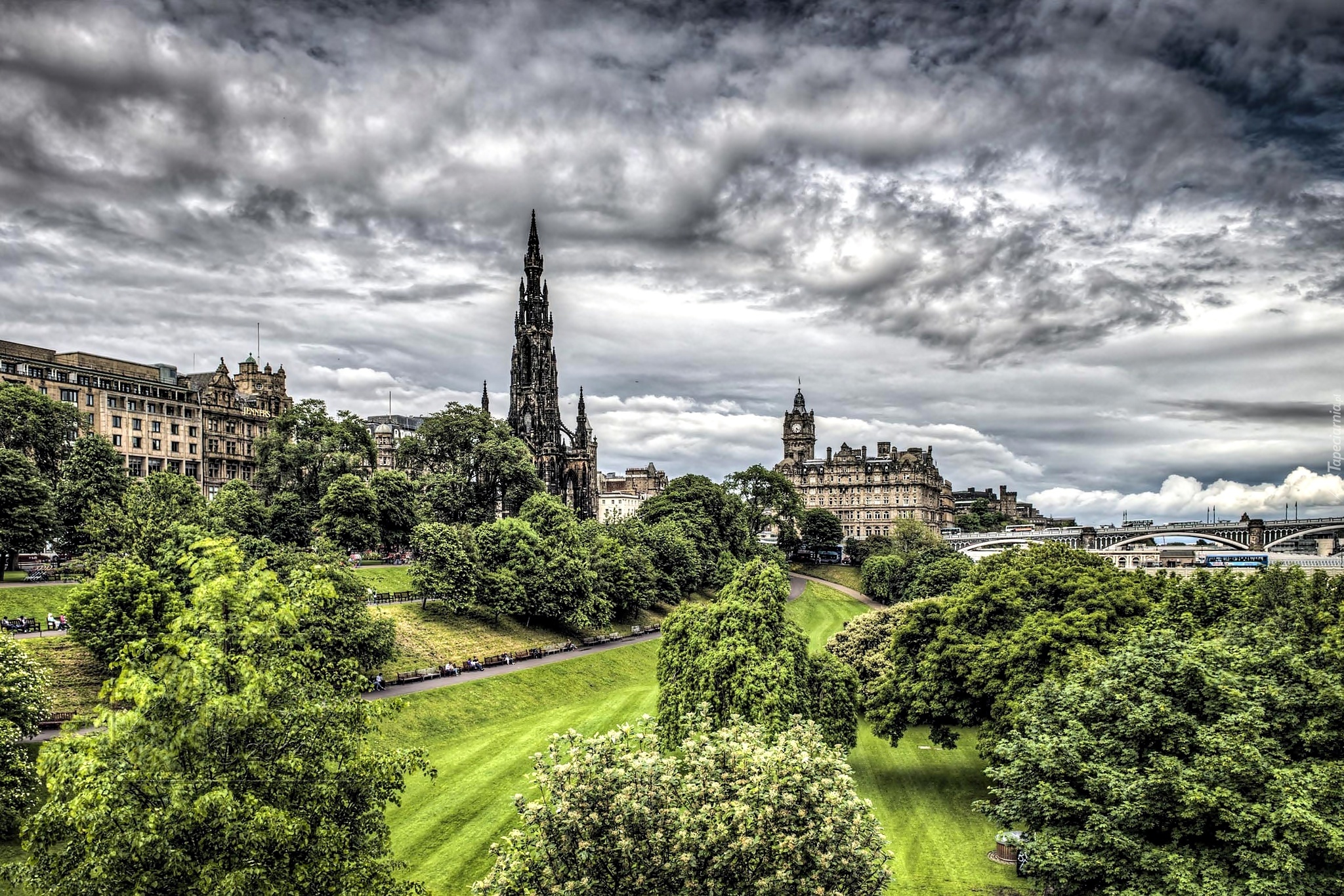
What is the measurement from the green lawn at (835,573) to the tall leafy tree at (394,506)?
215 feet

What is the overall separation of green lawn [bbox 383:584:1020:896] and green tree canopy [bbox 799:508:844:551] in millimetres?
73060

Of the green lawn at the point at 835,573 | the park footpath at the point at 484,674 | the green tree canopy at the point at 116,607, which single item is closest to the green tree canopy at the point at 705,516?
the green lawn at the point at 835,573

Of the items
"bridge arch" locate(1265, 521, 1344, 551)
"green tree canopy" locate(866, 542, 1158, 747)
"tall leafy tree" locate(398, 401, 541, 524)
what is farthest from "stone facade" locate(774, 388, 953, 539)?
"green tree canopy" locate(866, 542, 1158, 747)

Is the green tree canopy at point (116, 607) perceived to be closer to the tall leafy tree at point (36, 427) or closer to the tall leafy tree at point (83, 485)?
the tall leafy tree at point (83, 485)

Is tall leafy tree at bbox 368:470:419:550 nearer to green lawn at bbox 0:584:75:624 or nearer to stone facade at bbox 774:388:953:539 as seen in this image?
green lawn at bbox 0:584:75:624

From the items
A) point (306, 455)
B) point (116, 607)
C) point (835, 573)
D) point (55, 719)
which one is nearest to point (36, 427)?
point (306, 455)

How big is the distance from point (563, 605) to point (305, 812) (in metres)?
49.1

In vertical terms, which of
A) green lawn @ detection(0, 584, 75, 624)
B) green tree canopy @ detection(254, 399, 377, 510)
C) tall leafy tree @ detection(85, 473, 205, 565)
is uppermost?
green tree canopy @ detection(254, 399, 377, 510)

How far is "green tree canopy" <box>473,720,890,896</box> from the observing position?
16500 mm

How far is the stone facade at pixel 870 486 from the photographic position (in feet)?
507

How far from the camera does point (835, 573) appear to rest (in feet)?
408

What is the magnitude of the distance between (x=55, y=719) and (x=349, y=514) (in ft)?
104

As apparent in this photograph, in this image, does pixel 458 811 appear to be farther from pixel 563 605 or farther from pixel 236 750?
pixel 563 605

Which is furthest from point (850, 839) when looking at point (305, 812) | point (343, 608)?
point (343, 608)
